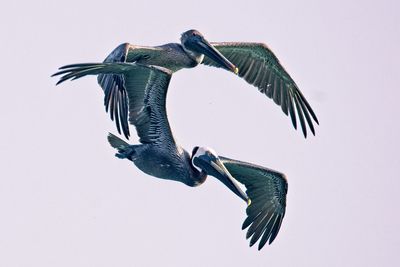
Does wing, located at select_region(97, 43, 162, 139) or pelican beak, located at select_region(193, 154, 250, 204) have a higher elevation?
wing, located at select_region(97, 43, 162, 139)

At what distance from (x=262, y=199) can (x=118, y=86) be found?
3.16 metres

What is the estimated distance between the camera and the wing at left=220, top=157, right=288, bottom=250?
68.4ft

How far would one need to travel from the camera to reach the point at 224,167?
20047 mm

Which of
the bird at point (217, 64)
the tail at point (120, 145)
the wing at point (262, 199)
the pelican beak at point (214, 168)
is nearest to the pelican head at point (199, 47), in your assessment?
the bird at point (217, 64)

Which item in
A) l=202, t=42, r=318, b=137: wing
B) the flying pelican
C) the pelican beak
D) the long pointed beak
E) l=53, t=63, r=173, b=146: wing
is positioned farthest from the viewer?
l=202, t=42, r=318, b=137: wing

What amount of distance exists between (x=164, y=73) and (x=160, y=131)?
126cm

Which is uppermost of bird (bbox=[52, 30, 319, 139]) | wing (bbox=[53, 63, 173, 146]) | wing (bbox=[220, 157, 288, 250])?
bird (bbox=[52, 30, 319, 139])

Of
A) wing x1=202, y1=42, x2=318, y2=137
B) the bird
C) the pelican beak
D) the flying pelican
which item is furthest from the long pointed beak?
the pelican beak

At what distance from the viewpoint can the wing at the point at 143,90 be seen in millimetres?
17969

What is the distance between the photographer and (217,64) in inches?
885

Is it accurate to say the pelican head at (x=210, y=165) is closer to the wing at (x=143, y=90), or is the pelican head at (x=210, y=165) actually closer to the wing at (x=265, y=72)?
the wing at (x=143, y=90)

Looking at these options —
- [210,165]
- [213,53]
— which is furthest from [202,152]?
[213,53]

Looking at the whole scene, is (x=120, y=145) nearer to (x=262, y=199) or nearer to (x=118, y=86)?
(x=118, y=86)

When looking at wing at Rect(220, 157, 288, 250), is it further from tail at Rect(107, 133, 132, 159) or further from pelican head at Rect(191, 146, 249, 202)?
tail at Rect(107, 133, 132, 159)
